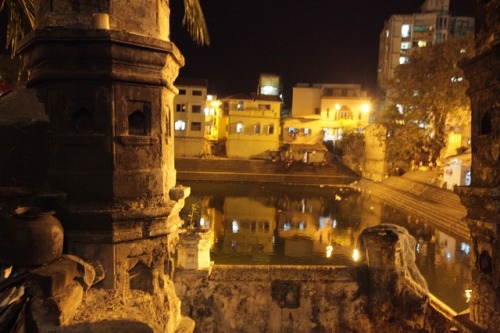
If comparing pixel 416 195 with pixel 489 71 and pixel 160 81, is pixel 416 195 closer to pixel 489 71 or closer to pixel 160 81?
pixel 489 71

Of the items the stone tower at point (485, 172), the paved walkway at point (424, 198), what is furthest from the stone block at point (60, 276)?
the paved walkway at point (424, 198)

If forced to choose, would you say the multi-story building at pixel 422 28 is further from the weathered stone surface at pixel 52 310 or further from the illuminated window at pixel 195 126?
the weathered stone surface at pixel 52 310

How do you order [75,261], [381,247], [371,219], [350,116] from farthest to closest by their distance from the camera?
[350,116] < [371,219] < [381,247] < [75,261]

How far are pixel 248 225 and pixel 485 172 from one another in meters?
20.5

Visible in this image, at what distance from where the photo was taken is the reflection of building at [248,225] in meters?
20.0

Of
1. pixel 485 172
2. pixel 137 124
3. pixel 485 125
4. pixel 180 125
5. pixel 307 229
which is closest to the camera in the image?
pixel 137 124

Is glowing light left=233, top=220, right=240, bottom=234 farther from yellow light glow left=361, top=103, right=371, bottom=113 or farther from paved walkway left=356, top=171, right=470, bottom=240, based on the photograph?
yellow light glow left=361, top=103, right=371, bottom=113

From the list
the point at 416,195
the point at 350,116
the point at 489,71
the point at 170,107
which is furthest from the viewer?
the point at 350,116

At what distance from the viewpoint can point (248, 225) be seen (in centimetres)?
2519

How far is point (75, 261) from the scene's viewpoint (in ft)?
10.6

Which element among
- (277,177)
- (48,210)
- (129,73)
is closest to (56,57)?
(129,73)

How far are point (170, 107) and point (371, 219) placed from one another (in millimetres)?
27017

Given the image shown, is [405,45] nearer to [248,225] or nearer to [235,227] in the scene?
[248,225]

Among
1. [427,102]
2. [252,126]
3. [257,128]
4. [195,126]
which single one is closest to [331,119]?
[257,128]
